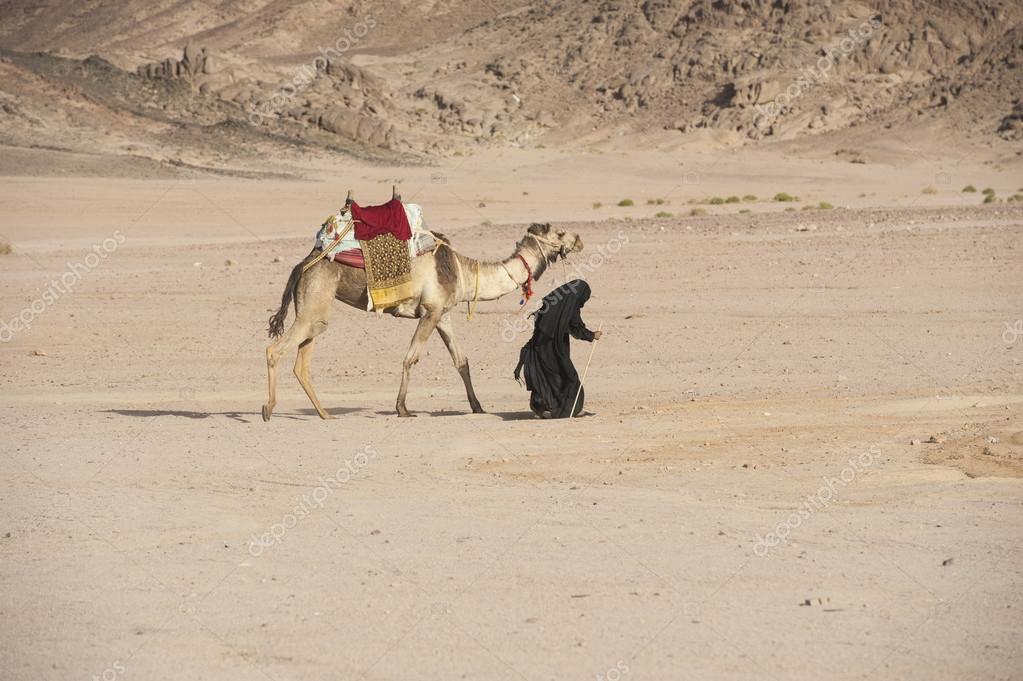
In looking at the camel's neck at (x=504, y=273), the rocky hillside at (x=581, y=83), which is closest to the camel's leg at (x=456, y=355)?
the camel's neck at (x=504, y=273)

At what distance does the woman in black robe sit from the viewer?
12469 millimetres

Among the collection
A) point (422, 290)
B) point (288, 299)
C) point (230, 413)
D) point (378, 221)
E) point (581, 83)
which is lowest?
point (581, 83)

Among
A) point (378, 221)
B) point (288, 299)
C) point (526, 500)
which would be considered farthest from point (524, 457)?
point (288, 299)

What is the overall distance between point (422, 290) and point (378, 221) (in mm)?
776

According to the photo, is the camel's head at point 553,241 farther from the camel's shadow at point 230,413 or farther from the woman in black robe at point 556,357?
the camel's shadow at point 230,413

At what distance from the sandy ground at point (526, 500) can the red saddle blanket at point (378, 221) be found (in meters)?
1.68

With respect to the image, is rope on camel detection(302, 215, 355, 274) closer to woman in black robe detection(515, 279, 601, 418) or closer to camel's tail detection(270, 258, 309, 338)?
camel's tail detection(270, 258, 309, 338)

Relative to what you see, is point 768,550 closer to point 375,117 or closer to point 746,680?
point 746,680

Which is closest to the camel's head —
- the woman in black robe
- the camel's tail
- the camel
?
the camel

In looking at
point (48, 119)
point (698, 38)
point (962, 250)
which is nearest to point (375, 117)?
point (48, 119)

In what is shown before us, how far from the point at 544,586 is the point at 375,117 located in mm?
60385

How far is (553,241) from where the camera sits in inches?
508

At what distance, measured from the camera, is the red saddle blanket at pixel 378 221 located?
1240cm

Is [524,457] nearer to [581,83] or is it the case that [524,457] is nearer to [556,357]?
[556,357]
